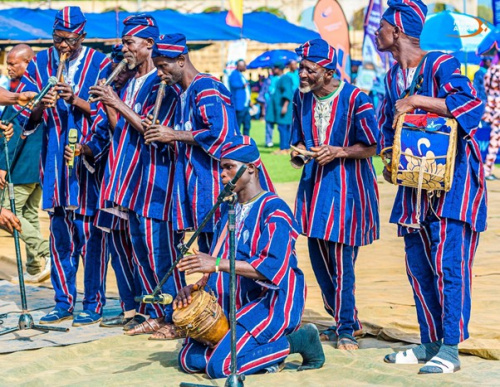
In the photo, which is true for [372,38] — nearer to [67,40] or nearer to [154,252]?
[67,40]

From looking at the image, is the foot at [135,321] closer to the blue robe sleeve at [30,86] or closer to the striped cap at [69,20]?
the blue robe sleeve at [30,86]

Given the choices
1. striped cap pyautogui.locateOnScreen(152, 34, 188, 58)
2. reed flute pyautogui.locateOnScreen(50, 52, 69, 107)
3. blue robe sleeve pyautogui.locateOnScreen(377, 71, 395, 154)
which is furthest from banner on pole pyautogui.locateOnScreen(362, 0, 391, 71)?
blue robe sleeve pyautogui.locateOnScreen(377, 71, 395, 154)

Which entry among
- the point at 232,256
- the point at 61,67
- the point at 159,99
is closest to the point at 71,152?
the point at 61,67

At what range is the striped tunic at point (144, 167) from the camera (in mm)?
6723

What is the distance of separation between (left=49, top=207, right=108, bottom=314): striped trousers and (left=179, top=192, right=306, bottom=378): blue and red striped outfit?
1.72 metres

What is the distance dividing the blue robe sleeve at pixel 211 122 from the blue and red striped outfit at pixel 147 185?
325 mm

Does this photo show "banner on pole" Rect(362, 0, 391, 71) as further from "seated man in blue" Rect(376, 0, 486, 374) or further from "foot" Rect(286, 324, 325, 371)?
"foot" Rect(286, 324, 325, 371)

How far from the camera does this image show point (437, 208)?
5488 millimetres

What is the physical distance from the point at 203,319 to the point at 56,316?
2044mm

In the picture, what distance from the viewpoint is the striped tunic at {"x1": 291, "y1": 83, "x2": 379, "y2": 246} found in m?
6.29

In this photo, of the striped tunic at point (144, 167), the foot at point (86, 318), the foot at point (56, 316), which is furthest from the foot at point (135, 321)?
the striped tunic at point (144, 167)

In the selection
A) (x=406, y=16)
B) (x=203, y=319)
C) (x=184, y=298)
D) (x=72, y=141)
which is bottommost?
(x=203, y=319)

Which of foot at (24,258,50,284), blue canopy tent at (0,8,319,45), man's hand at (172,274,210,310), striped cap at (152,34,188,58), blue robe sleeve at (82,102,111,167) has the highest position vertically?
blue canopy tent at (0,8,319,45)

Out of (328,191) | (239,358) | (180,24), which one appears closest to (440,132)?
(328,191)
